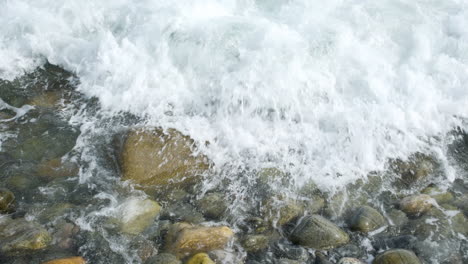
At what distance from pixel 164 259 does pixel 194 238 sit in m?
0.35

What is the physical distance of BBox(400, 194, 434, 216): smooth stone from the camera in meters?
4.38

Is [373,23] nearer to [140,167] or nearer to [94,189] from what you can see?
[140,167]

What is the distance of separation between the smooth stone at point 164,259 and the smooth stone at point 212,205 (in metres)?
0.69

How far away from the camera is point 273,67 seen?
5785 millimetres

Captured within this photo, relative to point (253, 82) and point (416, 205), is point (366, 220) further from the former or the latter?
point (253, 82)

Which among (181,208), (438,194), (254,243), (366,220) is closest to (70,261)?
(181,208)

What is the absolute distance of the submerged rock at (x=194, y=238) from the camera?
385 cm

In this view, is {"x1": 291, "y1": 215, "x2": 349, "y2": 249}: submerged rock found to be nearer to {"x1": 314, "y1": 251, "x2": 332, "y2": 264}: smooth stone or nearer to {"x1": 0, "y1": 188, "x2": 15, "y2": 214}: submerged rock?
{"x1": 314, "y1": 251, "x2": 332, "y2": 264}: smooth stone

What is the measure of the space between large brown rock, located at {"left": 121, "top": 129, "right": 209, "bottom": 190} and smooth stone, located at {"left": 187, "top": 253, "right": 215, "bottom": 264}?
42.5 inches

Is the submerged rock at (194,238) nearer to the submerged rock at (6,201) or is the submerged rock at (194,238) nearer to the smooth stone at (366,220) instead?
the smooth stone at (366,220)

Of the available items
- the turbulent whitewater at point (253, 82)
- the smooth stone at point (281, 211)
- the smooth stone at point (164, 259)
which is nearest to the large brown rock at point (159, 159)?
the turbulent whitewater at point (253, 82)

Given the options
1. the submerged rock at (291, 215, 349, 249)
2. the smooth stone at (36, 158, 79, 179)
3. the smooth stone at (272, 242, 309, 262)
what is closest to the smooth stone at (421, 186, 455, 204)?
the submerged rock at (291, 215, 349, 249)

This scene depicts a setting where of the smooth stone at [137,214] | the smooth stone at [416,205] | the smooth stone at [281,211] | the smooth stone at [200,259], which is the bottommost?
the smooth stone at [137,214]

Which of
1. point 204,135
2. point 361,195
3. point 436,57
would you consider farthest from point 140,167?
point 436,57
